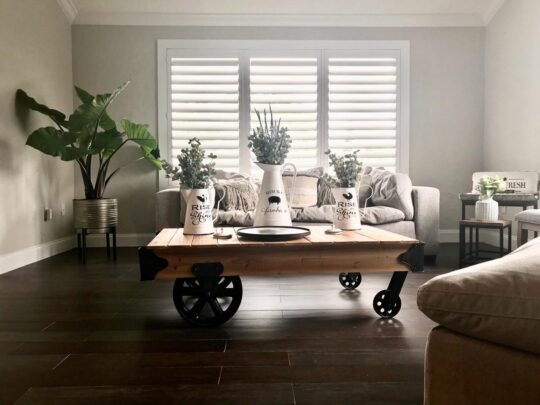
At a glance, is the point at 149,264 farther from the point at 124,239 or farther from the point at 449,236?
the point at 449,236

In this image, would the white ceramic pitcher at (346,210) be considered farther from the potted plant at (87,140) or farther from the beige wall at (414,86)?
the beige wall at (414,86)

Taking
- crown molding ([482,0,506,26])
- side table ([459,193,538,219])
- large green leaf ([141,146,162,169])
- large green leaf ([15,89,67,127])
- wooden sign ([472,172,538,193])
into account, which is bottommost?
side table ([459,193,538,219])

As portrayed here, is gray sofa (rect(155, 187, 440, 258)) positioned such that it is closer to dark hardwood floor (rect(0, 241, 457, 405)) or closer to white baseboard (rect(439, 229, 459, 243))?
dark hardwood floor (rect(0, 241, 457, 405))

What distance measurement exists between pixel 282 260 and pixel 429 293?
3.80 ft

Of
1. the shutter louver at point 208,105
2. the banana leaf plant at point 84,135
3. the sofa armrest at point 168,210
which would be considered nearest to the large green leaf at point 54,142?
the banana leaf plant at point 84,135

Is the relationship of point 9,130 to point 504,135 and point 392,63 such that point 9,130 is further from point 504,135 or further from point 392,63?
point 504,135

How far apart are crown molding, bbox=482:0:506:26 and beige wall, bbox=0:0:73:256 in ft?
13.9

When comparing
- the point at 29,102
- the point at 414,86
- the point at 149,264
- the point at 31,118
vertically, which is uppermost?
the point at 414,86

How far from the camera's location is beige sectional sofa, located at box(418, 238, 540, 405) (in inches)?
35.4

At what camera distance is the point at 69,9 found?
4.68m

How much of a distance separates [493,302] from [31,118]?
4.03 metres

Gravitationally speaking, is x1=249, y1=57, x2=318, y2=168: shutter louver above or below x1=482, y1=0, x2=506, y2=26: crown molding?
below

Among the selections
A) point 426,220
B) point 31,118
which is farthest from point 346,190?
point 31,118

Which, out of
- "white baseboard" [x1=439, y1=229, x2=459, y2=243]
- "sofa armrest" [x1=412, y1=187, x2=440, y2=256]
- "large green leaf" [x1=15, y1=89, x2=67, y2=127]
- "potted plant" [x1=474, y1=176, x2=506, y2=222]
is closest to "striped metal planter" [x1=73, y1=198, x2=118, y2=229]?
"large green leaf" [x1=15, y1=89, x2=67, y2=127]
